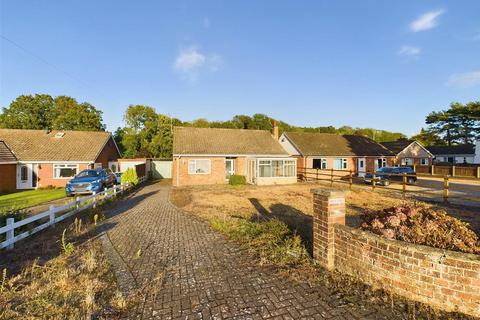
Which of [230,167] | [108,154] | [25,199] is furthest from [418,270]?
[108,154]

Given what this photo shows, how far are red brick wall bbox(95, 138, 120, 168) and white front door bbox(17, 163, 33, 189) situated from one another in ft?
17.4

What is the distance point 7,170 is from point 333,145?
1316 inches

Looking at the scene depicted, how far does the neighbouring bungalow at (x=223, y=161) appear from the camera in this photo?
2266 cm

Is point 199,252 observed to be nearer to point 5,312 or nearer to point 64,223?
point 5,312

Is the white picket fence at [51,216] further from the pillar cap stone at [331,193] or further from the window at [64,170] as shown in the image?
the window at [64,170]

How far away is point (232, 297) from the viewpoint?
4.00 meters

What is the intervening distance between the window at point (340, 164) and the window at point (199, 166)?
15697 mm

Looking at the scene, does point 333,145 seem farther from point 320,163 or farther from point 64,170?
point 64,170

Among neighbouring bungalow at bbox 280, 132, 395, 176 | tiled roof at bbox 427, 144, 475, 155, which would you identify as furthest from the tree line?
neighbouring bungalow at bbox 280, 132, 395, 176

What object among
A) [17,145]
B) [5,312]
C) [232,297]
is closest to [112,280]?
[5,312]

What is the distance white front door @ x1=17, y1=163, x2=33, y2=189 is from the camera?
71.9ft

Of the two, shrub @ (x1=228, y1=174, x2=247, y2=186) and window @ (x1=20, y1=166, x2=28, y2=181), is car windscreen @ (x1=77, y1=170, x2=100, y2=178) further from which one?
shrub @ (x1=228, y1=174, x2=247, y2=186)

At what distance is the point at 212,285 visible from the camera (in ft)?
14.4

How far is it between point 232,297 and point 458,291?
317 cm
